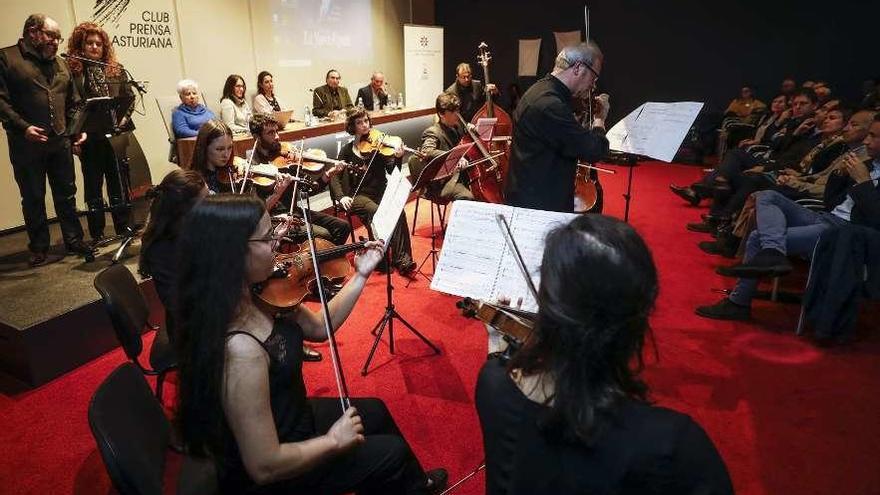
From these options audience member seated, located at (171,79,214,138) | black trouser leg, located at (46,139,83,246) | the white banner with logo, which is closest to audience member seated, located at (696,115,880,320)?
audience member seated, located at (171,79,214,138)

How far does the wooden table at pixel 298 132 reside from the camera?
15.2 feet

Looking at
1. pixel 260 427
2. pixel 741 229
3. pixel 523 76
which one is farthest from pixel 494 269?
pixel 523 76

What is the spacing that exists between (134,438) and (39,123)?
3.52 m

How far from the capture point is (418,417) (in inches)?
102

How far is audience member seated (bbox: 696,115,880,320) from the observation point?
3168 mm

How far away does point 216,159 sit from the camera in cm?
324

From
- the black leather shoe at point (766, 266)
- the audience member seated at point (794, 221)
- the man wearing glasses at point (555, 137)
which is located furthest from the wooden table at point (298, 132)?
the audience member seated at point (794, 221)

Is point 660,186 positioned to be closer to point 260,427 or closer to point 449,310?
point 449,310

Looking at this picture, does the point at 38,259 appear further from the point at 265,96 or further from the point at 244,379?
the point at 244,379

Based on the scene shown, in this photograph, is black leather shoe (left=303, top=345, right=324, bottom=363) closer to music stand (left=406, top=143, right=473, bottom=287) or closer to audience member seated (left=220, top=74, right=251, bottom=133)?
music stand (left=406, top=143, right=473, bottom=287)

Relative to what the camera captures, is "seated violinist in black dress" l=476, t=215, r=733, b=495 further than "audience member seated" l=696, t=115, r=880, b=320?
No

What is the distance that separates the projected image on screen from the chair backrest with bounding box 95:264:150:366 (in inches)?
240

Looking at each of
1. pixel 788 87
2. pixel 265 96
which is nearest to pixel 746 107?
pixel 788 87

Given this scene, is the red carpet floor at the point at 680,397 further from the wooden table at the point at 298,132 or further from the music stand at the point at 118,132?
the wooden table at the point at 298,132
